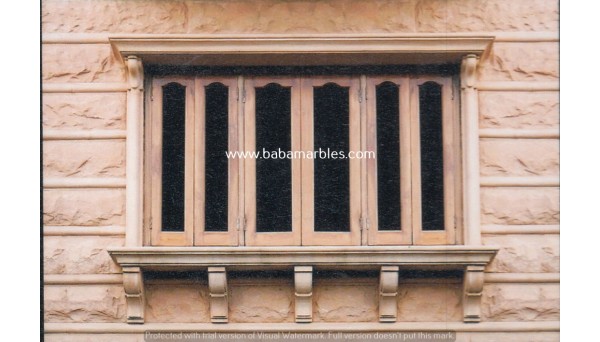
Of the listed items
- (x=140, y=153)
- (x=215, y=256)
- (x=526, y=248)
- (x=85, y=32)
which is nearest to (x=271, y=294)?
(x=215, y=256)

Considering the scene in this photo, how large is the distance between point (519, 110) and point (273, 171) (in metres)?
2.60

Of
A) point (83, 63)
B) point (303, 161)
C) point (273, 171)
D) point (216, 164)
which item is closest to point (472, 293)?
point (303, 161)

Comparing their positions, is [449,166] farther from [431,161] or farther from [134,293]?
[134,293]

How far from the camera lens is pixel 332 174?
9.89 m

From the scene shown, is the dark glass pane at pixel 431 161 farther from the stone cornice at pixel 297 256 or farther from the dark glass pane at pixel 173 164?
the dark glass pane at pixel 173 164

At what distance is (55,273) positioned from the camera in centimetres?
977

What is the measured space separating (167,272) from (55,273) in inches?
44.9

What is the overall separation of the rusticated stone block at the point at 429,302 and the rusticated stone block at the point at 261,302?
1.14 meters

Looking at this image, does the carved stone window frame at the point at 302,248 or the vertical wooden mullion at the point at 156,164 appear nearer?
the carved stone window frame at the point at 302,248

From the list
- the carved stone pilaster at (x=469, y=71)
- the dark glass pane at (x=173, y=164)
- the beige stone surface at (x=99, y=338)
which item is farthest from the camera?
the dark glass pane at (x=173, y=164)

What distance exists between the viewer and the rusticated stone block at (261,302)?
9.75 m

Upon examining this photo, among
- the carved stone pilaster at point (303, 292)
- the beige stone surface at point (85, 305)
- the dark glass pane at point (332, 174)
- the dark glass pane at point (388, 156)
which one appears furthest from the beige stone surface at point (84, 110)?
the dark glass pane at point (388, 156)

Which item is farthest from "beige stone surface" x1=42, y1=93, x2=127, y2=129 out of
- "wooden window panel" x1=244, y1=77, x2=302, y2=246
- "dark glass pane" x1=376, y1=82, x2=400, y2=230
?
"dark glass pane" x1=376, y1=82, x2=400, y2=230

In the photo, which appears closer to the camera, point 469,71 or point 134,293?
point 134,293
